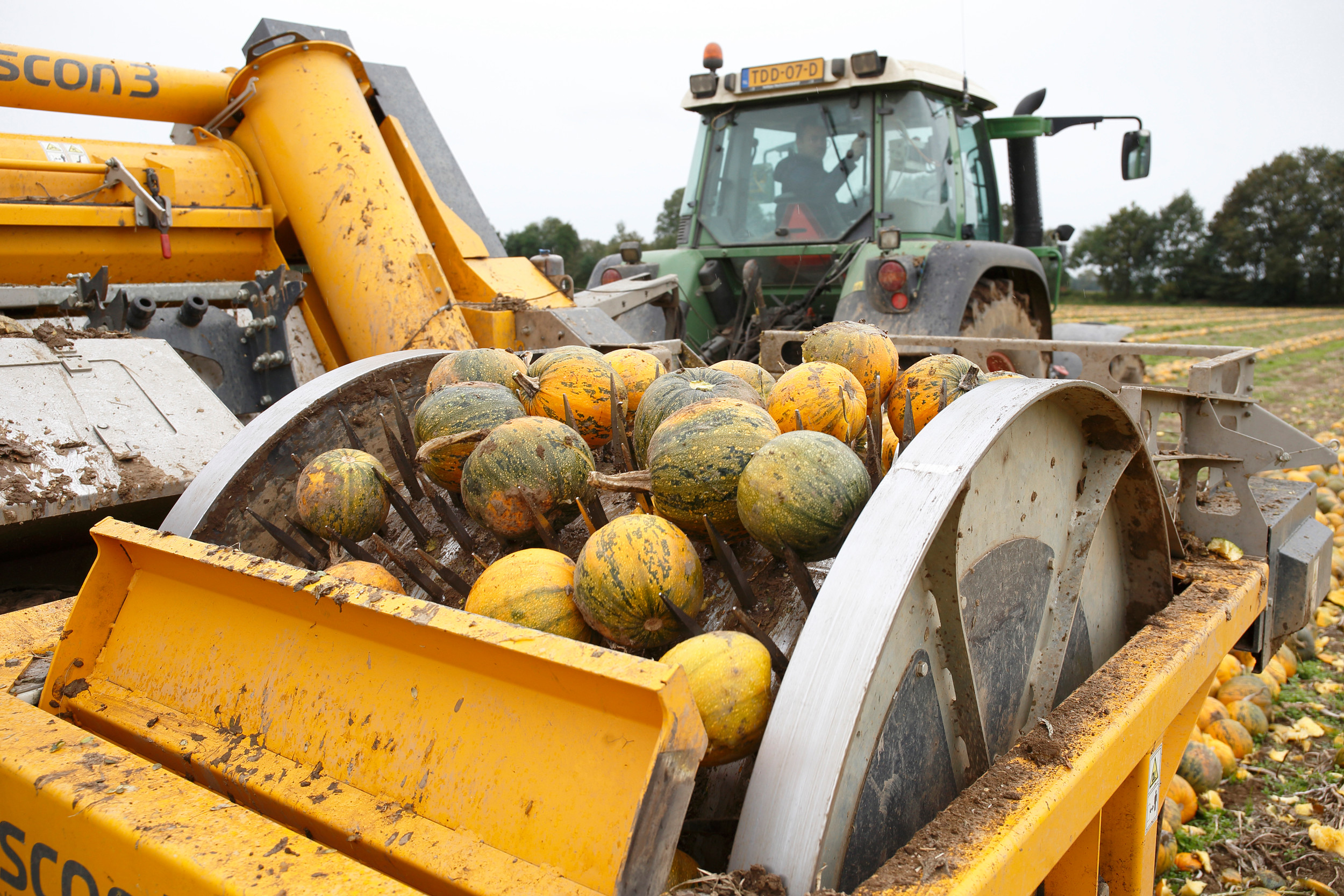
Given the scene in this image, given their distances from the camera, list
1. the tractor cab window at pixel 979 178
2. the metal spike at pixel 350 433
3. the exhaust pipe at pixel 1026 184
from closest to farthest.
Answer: the metal spike at pixel 350 433 < the tractor cab window at pixel 979 178 < the exhaust pipe at pixel 1026 184

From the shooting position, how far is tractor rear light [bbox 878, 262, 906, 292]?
5.49 metres

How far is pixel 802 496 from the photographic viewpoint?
1.69m

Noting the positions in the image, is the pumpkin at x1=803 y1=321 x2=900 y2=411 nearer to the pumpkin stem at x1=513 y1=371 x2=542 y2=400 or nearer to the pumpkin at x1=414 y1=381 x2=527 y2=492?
the pumpkin stem at x1=513 y1=371 x2=542 y2=400

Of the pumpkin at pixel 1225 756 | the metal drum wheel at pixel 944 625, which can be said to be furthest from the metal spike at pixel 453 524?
the pumpkin at pixel 1225 756

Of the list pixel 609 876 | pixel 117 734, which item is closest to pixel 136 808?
pixel 117 734

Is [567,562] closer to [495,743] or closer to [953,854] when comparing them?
[495,743]

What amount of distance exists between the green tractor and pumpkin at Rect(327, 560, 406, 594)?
401cm

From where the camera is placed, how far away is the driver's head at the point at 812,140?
6.53 m

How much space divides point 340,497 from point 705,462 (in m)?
0.99

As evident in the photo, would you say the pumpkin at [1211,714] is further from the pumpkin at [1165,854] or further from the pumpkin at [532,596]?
the pumpkin at [532,596]

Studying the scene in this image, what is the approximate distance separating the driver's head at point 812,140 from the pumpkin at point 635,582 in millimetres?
5491

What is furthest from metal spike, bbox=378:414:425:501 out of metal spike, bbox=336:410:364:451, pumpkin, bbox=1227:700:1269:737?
pumpkin, bbox=1227:700:1269:737

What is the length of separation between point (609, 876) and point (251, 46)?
452cm

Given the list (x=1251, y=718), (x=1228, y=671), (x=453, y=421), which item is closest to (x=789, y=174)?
(x=1228, y=671)
